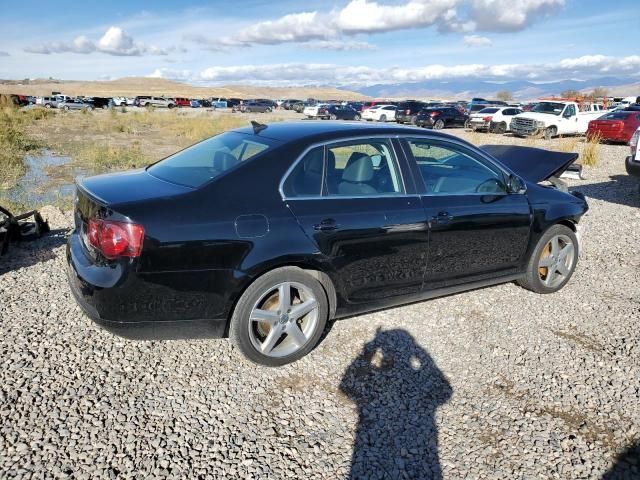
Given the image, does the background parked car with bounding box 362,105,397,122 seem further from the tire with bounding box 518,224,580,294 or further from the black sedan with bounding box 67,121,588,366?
the black sedan with bounding box 67,121,588,366

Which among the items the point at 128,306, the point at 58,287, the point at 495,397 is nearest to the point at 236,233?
the point at 128,306

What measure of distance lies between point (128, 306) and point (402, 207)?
2.00 metres

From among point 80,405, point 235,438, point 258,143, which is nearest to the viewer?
point 235,438

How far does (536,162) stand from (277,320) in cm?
379

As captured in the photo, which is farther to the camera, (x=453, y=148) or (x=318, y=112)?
(x=318, y=112)

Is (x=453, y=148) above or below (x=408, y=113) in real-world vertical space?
below

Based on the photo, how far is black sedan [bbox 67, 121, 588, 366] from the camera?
9.56ft

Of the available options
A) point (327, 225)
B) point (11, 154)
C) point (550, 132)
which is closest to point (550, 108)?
point (550, 132)

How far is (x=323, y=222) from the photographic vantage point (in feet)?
10.8

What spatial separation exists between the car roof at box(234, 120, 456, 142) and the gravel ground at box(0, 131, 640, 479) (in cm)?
156

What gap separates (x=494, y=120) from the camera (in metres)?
26.0

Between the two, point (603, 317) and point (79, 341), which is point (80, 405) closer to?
point (79, 341)

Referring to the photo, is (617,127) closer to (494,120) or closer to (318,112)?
(494,120)

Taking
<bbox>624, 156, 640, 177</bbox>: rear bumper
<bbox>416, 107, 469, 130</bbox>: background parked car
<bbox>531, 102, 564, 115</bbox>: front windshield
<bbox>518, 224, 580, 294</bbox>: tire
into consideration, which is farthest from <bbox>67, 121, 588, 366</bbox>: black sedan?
<bbox>416, 107, 469, 130</bbox>: background parked car
